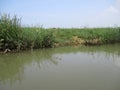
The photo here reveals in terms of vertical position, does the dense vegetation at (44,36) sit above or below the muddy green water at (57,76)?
above

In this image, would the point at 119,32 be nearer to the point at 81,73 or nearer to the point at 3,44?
the point at 3,44

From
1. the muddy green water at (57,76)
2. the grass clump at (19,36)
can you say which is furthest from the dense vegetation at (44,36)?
the muddy green water at (57,76)

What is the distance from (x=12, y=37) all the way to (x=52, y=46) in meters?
1.79

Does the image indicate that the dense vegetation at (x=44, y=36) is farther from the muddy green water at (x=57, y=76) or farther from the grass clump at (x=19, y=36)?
the muddy green water at (x=57, y=76)

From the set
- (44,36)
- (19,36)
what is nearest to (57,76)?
(19,36)

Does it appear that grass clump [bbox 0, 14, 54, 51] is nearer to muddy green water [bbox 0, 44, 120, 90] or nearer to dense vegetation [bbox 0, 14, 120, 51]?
dense vegetation [bbox 0, 14, 120, 51]

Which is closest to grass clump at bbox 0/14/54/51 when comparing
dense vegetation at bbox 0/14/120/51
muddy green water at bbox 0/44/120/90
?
dense vegetation at bbox 0/14/120/51

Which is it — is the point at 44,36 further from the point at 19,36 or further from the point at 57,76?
the point at 57,76

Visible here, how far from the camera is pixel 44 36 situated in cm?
818

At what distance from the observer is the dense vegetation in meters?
7.19

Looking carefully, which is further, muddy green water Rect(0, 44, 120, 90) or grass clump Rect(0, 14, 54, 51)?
grass clump Rect(0, 14, 54, 51)

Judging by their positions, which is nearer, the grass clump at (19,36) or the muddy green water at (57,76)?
the muddy green water at (57,76)

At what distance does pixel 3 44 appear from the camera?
7066mm

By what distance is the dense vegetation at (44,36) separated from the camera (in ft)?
23.6
